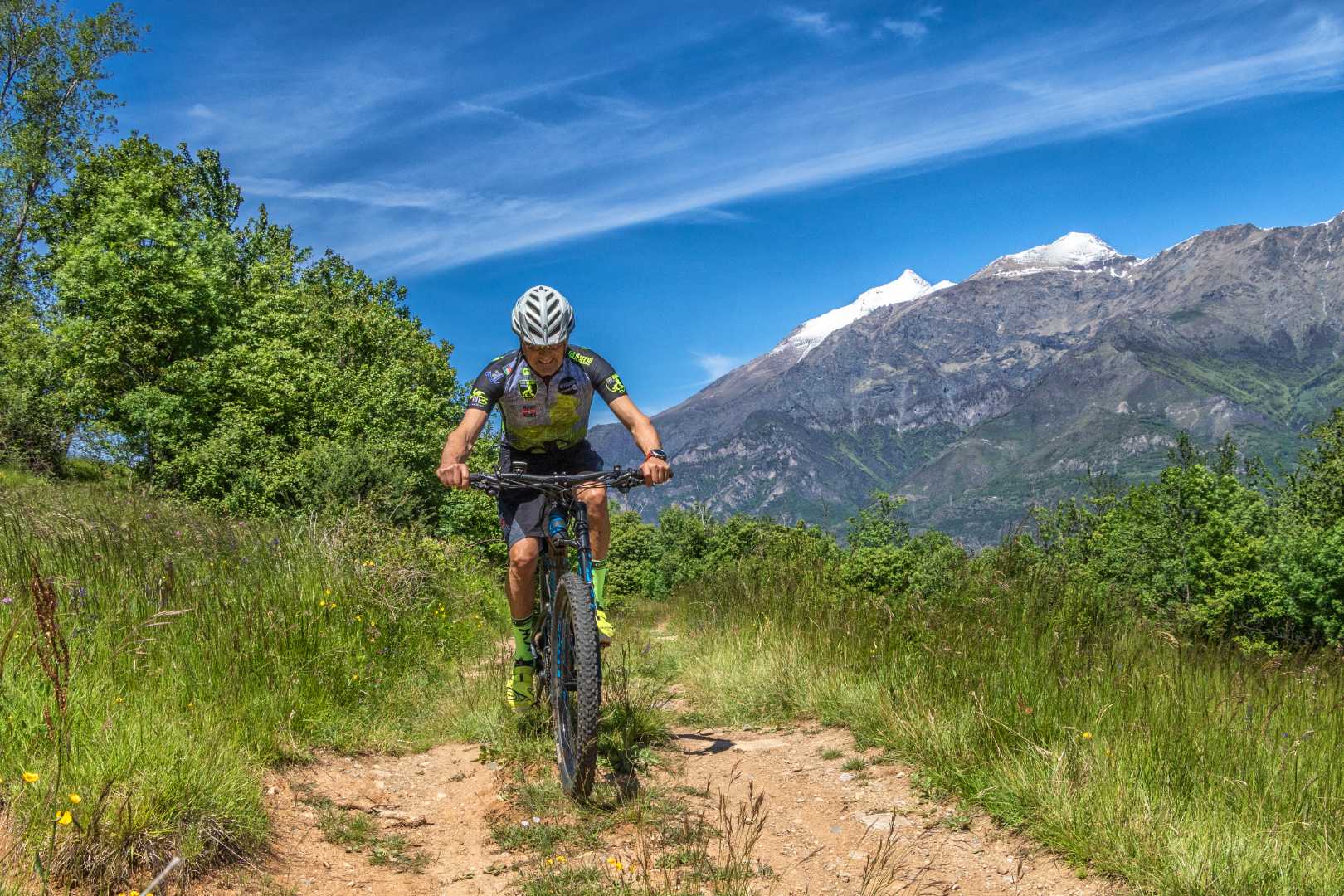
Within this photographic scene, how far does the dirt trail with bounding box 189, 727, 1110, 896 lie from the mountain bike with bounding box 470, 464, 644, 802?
1.37ft

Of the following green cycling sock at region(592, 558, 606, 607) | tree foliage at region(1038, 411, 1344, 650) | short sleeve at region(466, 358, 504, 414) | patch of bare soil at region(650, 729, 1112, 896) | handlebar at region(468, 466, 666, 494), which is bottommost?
tree foliage at region(1038, 411, 1344, 650)

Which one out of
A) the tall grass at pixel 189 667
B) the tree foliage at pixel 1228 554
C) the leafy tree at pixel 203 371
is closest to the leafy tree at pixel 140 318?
the leafy tree at pixel 203 371

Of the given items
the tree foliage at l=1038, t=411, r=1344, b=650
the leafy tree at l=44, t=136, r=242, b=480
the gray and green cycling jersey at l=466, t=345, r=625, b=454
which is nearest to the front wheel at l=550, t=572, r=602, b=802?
the gray and green cycling jersey at l=466, t=345, r=625, b=454

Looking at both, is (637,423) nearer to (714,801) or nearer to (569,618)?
(569,618)

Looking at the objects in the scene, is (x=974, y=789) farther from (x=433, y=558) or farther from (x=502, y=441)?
(x=433, y=558)

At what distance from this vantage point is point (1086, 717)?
4285 mm

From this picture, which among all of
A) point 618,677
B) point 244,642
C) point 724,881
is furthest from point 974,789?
point 244,642

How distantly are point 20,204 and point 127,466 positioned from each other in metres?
18.3

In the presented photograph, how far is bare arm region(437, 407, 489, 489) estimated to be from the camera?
4949 mm

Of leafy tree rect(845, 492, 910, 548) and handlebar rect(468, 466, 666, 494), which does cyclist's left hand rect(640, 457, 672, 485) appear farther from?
leafy tree rect(845, 492, 910, 548)

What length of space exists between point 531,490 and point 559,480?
409 millimetres

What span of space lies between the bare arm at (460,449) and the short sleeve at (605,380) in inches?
28.1

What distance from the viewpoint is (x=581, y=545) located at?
4.90 metres

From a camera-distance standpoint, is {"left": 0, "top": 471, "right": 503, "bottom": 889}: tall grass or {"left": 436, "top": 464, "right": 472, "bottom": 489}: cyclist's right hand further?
{"left": 436, "top": 464, "right": 472, "bottom": 489}: cyclist's right hand
